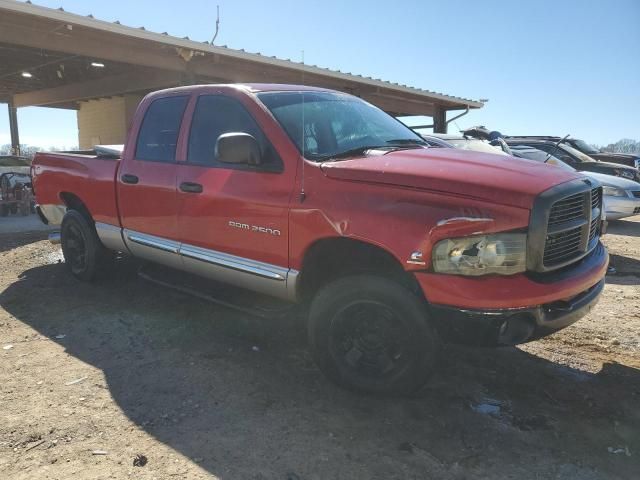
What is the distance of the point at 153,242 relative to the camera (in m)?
4.43

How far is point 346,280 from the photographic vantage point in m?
3.20

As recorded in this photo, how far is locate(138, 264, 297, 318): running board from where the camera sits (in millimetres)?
3660

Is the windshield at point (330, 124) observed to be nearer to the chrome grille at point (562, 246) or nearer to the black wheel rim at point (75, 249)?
the chrome grille at point (562, 246)

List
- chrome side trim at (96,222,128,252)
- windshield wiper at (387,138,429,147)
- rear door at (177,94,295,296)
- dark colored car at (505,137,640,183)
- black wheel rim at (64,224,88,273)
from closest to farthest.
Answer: rear door at (177,94,295,296) < windshield wiper at (387,138,429,147) < chrome side trim at (96,222,128,252) < black wheel rim at (64,224,88,273) < dark colored car at (505,137,640,183)

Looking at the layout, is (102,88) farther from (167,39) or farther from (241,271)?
(241,271)

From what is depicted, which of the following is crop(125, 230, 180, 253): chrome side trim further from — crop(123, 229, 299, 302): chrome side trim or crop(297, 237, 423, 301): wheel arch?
crop(297, 237, 423, 301): wheel arch

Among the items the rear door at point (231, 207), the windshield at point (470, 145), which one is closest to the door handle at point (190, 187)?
the rear door at point (231, 207)

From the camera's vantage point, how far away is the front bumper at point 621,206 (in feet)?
31.3

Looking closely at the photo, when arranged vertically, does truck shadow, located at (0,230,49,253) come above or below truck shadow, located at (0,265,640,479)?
above

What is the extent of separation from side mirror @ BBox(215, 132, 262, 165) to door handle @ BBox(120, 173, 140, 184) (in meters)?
1.37

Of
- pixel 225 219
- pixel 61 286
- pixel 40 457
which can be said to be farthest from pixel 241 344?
pixel 61 286

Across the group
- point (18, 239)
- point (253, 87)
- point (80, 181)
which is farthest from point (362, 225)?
point (18, 239)

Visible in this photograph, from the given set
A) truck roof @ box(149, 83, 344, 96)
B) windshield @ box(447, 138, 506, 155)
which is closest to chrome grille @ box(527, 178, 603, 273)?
truck roof @ box(149, 83, 344, 96)

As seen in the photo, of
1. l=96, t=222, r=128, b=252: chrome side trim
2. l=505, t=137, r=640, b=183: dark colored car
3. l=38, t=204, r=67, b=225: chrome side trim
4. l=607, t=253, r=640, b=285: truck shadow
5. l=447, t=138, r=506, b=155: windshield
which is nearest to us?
l=96, t=222, r=128, b=252: chrome side trim
